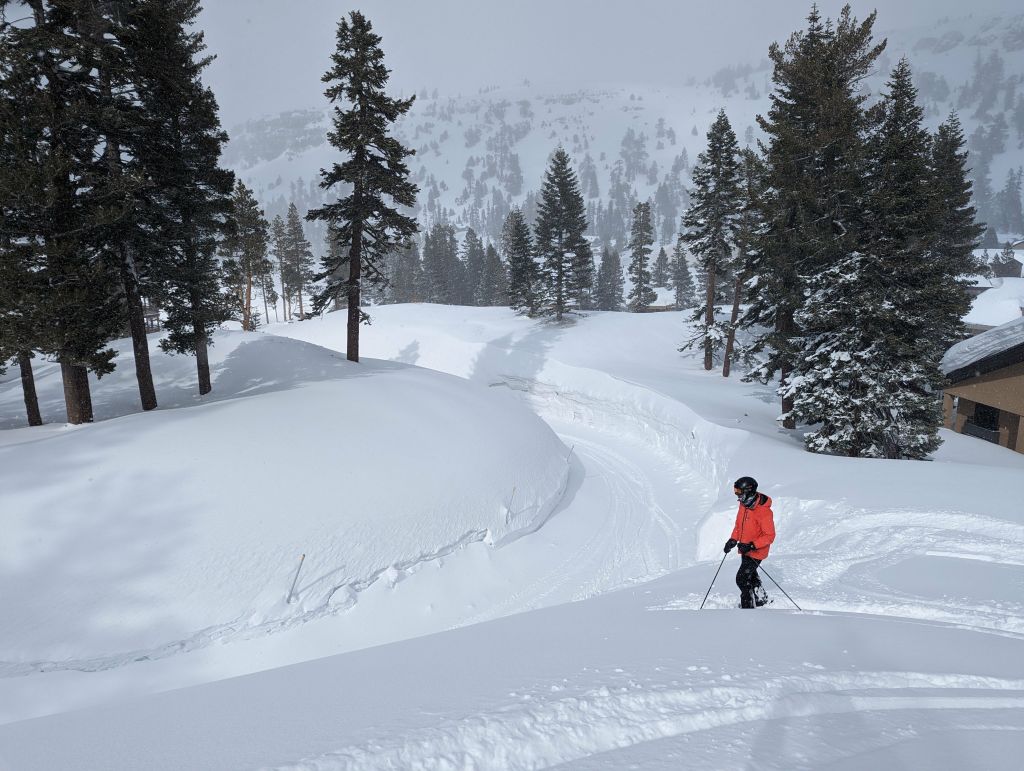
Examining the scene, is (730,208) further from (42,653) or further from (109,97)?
(42,653)

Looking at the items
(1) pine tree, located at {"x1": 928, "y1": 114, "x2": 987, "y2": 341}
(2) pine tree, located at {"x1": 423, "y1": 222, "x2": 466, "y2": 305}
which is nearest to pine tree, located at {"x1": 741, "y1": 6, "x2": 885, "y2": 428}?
(1) pine tree, located at {"x1": 928, "y1": 114, "x2": 987, "y2": 341}

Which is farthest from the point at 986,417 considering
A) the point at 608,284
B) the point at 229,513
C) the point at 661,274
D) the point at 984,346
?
the point at 661,274

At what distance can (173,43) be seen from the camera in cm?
1389

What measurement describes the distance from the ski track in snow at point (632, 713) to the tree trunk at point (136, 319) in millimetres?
14360

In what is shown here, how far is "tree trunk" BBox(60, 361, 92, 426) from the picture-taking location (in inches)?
481

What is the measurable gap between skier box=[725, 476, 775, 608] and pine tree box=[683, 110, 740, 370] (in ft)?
76.0

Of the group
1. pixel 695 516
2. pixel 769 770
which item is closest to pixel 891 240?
pixel 695 516

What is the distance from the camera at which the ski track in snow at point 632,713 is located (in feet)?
9.91

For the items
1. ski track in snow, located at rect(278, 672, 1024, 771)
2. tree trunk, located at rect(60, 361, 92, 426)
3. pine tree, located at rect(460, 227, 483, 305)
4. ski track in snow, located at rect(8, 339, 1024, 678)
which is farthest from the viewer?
pine tree, located at rect(460, 227, 483, 305)

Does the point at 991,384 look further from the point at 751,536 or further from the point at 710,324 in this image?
the point at 751,536

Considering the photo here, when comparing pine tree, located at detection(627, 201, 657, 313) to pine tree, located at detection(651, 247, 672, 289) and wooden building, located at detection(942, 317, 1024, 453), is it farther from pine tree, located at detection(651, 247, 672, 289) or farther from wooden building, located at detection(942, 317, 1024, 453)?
pine tree, located at detection(651, 247, 672, 289)

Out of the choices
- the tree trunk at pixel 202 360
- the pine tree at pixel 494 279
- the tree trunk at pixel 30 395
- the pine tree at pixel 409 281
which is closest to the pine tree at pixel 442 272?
the pine tree at pixel 409 281

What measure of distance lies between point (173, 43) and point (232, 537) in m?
15.0

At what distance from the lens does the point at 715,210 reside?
95.0ft
